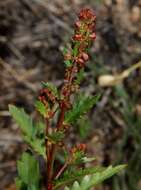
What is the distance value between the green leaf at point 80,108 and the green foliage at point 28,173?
0.18 metres

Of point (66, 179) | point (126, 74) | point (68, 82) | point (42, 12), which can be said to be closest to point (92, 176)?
point (66, 179)

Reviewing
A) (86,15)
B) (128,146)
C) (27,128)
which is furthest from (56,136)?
(128,146)

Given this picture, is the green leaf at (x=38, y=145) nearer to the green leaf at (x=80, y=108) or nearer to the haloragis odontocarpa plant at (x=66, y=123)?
the haloragis odontocarpa plant at (x=66, y=123)

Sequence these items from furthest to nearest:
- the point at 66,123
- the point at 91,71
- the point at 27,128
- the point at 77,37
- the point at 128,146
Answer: the point at 91,71, the point at 128,146, the point at 27,128, the point at 66,123, the point at 77,37

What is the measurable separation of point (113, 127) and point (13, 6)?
100 cm

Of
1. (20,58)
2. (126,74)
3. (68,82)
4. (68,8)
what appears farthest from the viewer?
(68,8)

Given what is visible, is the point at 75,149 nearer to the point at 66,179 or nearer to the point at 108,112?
the point at 66,179

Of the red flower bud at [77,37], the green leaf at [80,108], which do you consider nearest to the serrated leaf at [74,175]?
the green leaf at [80,108]

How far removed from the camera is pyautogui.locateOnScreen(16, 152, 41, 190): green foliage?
1.10m

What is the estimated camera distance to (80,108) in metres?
1.00

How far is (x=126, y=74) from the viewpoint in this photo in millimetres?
2592

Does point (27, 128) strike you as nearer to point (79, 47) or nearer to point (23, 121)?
point (23, 121)

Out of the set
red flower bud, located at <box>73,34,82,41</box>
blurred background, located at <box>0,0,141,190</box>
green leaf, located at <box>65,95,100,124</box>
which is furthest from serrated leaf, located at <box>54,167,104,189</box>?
blurred background, located at <box>0,0,141,190</box>

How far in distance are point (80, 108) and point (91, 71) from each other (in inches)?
65.5
